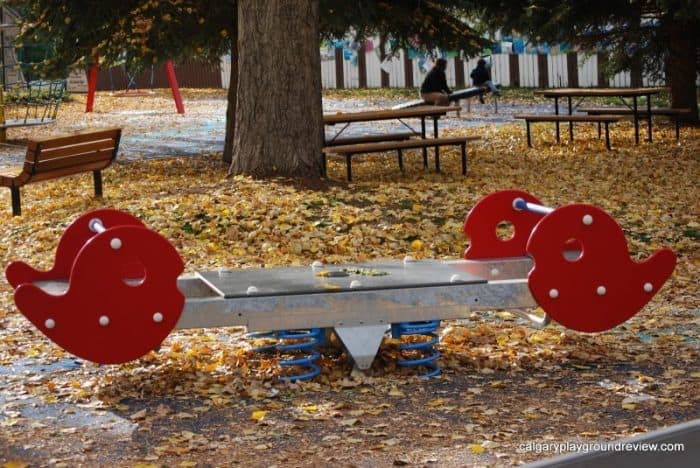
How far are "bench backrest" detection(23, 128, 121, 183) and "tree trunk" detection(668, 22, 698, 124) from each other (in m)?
10.7

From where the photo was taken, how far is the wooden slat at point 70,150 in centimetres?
1313

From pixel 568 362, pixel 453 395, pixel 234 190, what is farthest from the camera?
pixel 234 190

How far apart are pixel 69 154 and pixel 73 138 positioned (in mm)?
188

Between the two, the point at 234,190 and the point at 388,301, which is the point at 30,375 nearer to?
the point at 388,301

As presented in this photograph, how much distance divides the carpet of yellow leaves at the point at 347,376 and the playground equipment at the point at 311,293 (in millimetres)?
269

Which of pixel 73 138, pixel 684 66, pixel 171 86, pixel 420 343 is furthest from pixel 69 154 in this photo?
pixel 171 86

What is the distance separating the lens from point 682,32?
2070 cm

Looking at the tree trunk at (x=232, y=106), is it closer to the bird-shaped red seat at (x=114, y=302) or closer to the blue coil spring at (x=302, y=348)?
the blue coil spring at (x=302, y=348)

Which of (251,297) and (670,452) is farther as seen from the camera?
(251,297)

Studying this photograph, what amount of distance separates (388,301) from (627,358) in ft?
4.79

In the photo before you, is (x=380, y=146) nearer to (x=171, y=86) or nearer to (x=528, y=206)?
(x=528, y=206)

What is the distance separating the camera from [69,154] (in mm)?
13719

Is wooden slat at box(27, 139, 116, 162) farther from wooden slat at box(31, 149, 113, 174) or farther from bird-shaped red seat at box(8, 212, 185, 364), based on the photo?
bird-shaped red seat at box(8, 212, 185, 364)

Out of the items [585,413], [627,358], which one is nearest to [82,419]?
[585,413]
